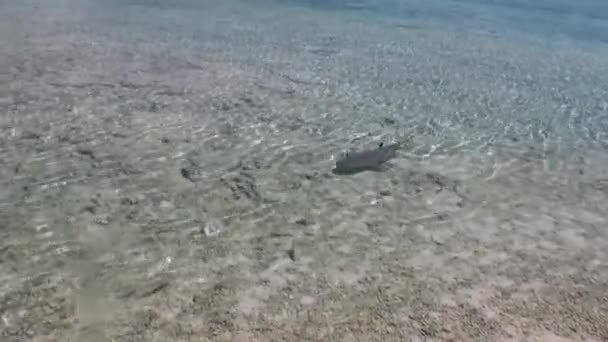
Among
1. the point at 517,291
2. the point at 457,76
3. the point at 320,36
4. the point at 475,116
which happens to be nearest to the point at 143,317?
the point at 517,291

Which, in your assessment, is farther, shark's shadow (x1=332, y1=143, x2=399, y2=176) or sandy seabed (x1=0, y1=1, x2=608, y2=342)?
shark's shadow (x1=332, y1=143, x2=399, y2=176)

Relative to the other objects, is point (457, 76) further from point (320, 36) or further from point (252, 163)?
point (252, 163)

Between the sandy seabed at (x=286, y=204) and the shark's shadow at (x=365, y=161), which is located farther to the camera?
the shark's shadow at (x=365, y=161)

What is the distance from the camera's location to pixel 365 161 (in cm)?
667

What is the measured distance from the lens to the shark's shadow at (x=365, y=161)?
6426 mm

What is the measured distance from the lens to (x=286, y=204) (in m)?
5.57

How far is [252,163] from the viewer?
6391 mm

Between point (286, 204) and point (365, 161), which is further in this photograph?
point (365, 161)

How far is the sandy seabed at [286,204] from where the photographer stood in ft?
13.0

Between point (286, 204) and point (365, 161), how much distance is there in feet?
5.11

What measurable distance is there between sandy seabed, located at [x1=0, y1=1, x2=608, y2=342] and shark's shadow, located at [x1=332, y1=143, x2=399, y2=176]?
0.15 m

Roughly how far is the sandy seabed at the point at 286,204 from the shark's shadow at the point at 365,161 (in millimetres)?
151

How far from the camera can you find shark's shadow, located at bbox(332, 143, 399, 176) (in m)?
6.43

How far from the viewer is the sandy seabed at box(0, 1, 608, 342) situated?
3.97 metres
